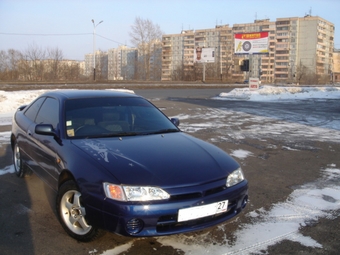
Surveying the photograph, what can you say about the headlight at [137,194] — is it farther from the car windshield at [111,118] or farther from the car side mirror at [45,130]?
the car side mirror at [45,130]

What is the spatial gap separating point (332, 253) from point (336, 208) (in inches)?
52.3

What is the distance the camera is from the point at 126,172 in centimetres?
324

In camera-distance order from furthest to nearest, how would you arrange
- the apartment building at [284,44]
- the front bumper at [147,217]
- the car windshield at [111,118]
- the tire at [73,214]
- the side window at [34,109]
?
the apartment building at [284,44], the side window at [34,109], the car windshield at [111,118], the tire at [73,214], the front bumper at [147,217]

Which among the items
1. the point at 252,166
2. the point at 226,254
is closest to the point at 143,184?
the point at 226,254

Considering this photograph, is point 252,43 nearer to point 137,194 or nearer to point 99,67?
point 137,194

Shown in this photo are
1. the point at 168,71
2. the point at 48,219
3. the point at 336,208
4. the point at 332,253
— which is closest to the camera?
the point at 332,253

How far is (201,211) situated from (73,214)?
4.19 ft

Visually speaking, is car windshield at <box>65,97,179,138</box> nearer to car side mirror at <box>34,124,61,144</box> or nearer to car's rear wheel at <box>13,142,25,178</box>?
car side mirror at <box>34,124,61,144</box>

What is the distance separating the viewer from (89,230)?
11.2 ft

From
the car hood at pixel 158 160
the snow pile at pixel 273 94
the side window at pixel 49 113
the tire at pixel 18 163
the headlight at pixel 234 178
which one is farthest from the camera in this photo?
the snow pile at pixel 273 94

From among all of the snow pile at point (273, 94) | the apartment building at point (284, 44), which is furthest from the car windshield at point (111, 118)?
the apartment building at point (284, 44)

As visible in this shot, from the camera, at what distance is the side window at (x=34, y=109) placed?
5.23 metres

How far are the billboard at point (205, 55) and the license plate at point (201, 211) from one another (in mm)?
66248

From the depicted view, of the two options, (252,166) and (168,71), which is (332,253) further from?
(168,71)
